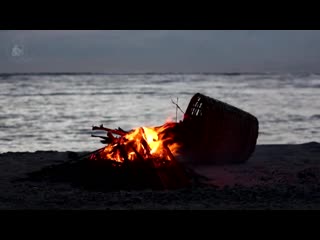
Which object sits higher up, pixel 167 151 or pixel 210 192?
pixel 167 151

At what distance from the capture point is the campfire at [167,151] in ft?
26.7

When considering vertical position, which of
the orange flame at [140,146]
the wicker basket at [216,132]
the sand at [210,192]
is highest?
the wicker basket at [216,132]

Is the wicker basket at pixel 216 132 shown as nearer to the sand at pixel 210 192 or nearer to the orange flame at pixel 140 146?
the sand at pixel 210 192

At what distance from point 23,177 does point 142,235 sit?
4.13 metres

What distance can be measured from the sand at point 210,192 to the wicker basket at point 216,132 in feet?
0.66

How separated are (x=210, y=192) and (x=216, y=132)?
191cm

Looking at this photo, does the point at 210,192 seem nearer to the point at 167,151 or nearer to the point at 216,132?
the point at 167,151

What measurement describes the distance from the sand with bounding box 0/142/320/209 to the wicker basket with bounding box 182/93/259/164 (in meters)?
0.20

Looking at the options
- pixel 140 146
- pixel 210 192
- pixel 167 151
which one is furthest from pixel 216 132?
pixel 210 192

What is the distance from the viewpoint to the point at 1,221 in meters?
5.36

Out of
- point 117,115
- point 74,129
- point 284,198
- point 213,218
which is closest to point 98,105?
point 117,115

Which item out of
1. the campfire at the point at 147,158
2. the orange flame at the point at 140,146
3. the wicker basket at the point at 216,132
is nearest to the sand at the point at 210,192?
the wicker basket at the point at 216,132

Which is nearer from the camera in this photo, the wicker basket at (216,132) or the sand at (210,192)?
the sand at (210,192)

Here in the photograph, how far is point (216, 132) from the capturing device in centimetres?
935
